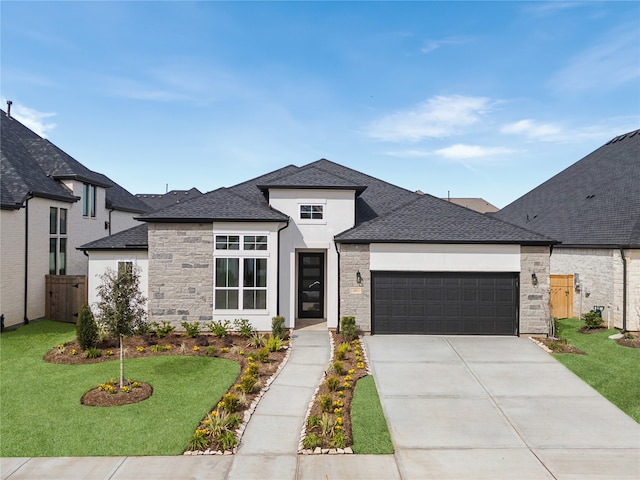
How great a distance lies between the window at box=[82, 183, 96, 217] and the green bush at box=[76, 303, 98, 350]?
10.3m

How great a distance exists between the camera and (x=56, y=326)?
1547 centimetres

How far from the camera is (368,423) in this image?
7.48 m

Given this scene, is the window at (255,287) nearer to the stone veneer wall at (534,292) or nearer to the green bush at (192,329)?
the green bush at (192,329)

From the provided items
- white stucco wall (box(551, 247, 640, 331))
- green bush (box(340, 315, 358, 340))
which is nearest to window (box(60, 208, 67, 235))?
green bush (box(340, 315, 358, 340))

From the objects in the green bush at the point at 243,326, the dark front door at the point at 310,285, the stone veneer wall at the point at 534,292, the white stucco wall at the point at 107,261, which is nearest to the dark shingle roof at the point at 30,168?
the white stucco wall at the point at 107,261

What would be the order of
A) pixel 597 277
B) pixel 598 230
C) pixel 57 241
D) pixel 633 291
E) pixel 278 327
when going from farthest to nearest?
pixel 57 241, pixel 598 230, pixel 597 277, pixel 633 291, pixel 278 327

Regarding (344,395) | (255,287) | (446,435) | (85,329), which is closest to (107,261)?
(85,329)

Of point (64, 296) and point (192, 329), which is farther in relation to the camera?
point (64, 296)

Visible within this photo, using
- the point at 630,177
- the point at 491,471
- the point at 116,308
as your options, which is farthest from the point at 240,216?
the point at 630,177

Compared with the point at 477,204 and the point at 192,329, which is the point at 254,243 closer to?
the point at 192,329

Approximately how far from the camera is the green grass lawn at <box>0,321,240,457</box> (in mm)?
6699

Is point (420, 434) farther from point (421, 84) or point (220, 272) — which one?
point (421, 84)

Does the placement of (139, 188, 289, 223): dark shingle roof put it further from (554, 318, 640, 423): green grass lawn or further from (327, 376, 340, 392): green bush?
(554, 318, 640, 423): green grass lawn

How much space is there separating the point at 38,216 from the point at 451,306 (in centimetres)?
1708
